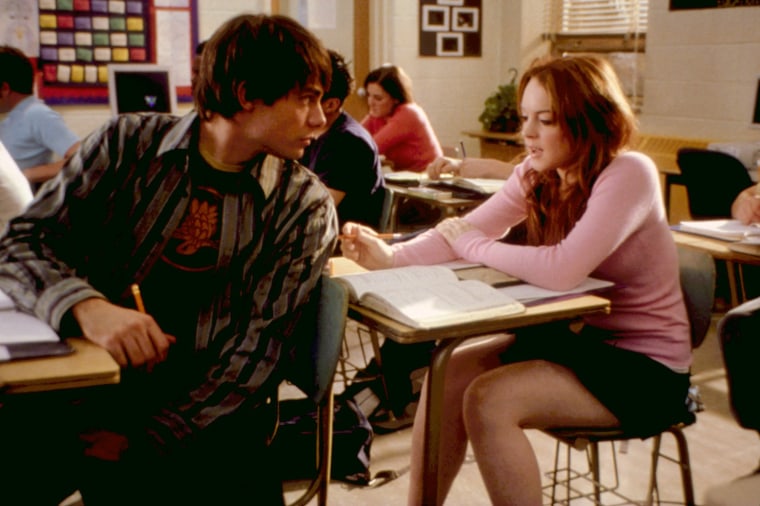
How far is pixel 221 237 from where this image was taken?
157cm

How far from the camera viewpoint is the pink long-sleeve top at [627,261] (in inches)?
64.8

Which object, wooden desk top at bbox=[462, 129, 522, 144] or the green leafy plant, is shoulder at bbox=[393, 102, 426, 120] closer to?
wooden desk top at bbox=[462, 129, 522, 144]

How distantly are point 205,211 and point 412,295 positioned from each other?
41 cm

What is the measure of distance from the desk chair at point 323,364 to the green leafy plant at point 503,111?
457 centimetres

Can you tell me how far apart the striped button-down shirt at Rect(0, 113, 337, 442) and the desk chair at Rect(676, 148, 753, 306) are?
2.73 metres

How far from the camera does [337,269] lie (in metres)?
1.84

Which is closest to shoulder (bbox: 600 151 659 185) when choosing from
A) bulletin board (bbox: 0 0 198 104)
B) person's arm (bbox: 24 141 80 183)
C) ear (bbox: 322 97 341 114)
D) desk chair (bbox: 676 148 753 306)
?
ear (bbox: 322 97 341 114)

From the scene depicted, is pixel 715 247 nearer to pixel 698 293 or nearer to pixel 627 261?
pixel 698 293

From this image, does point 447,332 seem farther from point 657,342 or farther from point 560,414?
point 657,342

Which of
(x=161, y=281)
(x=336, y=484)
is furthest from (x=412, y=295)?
A: (x=336, y=484)

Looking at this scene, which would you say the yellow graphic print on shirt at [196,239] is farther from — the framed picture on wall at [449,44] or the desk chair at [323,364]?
the framed picture on wall at [449,44]

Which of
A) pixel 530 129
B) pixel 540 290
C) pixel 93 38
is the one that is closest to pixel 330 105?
pixel 530 129

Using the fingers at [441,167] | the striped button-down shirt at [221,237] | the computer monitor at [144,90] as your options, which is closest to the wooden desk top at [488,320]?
the striped button-down shirt at [221,237]

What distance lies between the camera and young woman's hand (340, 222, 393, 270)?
1.86m
